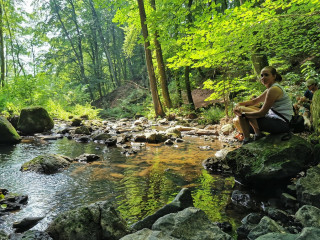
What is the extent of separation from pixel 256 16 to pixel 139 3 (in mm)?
9222

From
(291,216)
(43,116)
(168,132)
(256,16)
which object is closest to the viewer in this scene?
(291,216)

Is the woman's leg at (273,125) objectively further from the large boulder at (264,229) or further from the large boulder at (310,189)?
the large boulder at (264,229)

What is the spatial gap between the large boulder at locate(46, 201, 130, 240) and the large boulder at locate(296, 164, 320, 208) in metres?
2.46

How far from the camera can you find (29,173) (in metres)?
5.25

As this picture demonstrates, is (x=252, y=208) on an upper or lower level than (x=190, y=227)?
lower

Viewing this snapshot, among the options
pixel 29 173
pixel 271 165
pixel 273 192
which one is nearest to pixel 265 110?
pixel 271 165

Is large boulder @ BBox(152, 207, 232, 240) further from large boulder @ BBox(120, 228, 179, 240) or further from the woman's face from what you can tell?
the woman's face

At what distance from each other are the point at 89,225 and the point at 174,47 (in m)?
13.5

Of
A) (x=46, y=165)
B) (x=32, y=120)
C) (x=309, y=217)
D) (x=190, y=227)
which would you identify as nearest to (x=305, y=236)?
(x=309, y=217)

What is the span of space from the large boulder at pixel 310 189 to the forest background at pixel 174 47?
3984 millimetres

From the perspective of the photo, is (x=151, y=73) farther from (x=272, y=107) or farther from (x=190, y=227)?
(x=190, y=227)

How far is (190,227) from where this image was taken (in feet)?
8.03

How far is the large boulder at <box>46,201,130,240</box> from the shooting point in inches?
103

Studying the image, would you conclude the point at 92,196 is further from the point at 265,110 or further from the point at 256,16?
the point at 256,16
